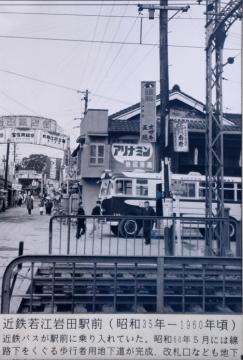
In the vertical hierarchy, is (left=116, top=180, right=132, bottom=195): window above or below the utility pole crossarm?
below

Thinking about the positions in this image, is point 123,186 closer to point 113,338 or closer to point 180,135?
point 180,135

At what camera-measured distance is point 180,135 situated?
21.3 ft

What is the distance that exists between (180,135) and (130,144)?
175 centimetres

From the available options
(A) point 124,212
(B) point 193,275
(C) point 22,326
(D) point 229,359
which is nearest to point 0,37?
(C) point 22,326

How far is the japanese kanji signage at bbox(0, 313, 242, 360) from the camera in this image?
3207 millimetres

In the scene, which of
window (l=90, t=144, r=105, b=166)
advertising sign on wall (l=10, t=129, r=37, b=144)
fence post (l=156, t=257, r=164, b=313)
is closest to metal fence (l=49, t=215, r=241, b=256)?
window (l=90, t=144, r=105, b=166)

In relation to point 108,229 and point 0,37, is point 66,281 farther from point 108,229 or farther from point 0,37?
point 0,37

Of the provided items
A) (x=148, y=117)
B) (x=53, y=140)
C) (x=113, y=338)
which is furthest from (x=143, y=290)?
(x=148, y=117)

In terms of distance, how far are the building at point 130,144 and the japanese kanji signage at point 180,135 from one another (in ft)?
0.47

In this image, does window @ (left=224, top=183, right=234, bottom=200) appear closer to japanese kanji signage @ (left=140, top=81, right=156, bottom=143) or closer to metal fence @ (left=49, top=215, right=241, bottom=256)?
metal fence @ (left=49, top=215, right=241, bottom=256)

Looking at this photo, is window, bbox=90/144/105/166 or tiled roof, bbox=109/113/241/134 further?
tiled roof, bbox=109/113/241/134

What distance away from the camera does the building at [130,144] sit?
200 inches

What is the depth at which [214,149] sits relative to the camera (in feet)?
21.7

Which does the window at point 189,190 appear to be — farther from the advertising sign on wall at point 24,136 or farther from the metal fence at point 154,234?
the advertising sign on wall at point 24,136
